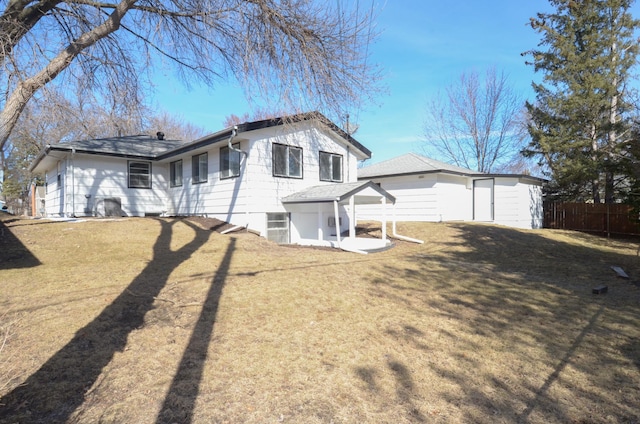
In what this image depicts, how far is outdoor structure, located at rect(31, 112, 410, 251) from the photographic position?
12328 mm

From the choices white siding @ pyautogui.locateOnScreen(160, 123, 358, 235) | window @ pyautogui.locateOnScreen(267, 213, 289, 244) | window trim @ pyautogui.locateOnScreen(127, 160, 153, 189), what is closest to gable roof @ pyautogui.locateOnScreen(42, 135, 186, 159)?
window trim @ pyautogui.locateOnScreen(127, 160, 153, 189)

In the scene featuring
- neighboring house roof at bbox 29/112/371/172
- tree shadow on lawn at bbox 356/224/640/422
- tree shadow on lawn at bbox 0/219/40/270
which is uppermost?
neighboring house roof at bbox 29/112/371/172

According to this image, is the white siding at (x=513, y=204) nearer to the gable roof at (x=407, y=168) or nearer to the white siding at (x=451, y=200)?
the white siding at (x=451, y=200)

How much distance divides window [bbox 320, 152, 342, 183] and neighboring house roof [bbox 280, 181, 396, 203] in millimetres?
1161

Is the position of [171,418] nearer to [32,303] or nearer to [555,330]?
[32,303]

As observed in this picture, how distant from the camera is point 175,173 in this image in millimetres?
16266

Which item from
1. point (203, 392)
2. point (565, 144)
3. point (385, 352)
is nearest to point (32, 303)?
point (203, 392)

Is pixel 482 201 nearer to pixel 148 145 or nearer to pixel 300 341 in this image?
pixel 148 145

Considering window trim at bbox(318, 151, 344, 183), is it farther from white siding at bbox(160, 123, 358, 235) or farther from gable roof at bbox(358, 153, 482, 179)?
gable roof at bbox(358, 153, 482, 179)

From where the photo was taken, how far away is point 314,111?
28.6 ft

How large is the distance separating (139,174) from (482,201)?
16.8 metres

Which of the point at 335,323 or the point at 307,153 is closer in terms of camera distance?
the point at 335,323

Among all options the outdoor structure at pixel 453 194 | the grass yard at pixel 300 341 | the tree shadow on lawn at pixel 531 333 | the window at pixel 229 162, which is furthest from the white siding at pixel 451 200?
the grass yard at pixel 300 341

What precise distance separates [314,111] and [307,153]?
5.33m
